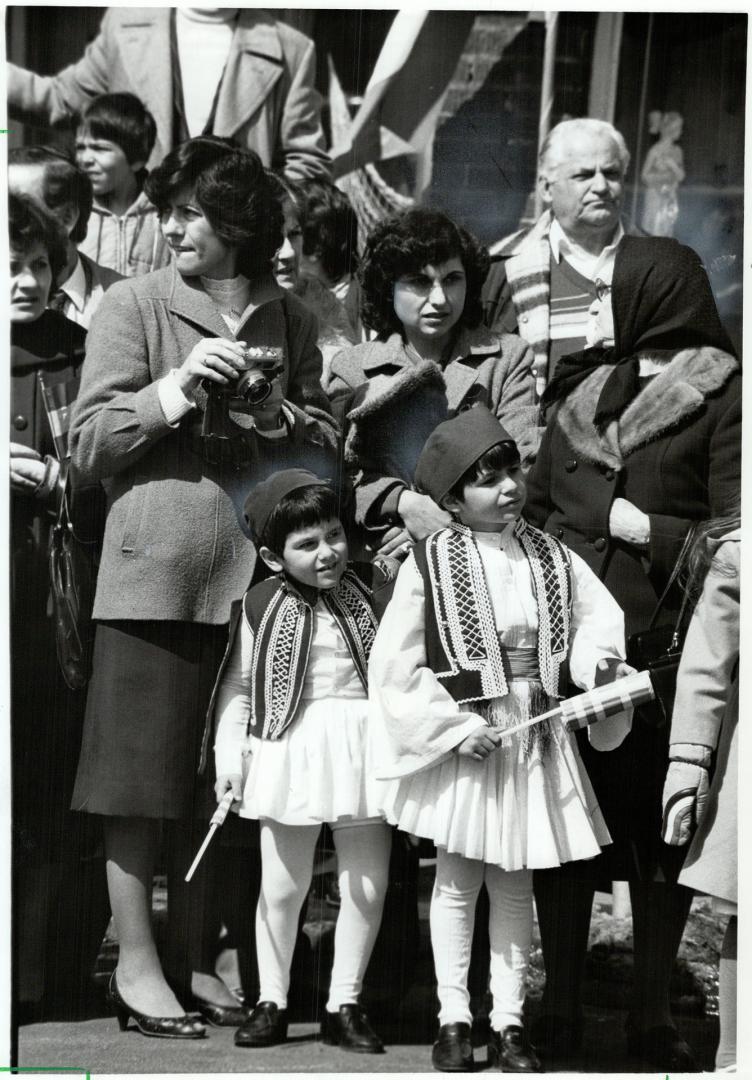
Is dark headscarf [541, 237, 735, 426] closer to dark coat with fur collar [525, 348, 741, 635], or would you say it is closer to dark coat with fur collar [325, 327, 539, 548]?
dark coat with fur collar [525, 348, 741, 635]

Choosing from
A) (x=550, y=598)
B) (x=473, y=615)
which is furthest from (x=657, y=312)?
(x=473, y=615)

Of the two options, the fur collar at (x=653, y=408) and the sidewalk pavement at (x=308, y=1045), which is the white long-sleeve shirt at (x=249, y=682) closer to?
the sidewalk pavement at (x=308, y=1045)

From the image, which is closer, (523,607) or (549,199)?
(523,607)

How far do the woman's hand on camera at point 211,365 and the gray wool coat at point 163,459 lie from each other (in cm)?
6

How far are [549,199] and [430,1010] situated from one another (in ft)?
8.94

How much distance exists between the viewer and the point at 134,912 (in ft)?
16.1

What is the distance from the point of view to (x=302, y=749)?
15.6ft

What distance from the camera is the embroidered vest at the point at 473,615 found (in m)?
4.69

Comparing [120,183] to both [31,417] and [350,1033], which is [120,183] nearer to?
[31,417]

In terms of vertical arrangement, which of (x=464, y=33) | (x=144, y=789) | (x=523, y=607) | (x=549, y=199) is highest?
(x=464, y=33)

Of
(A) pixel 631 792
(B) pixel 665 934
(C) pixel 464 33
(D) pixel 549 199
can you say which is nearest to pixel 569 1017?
(B) pixel 665 934

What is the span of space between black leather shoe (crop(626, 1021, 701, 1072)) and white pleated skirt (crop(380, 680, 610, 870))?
0.71 m

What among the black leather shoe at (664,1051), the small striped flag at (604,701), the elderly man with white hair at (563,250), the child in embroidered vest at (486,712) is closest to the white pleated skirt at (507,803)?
the child in embroidered vest at (486,712)

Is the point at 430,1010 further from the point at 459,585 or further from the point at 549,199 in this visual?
the point at 549,199
